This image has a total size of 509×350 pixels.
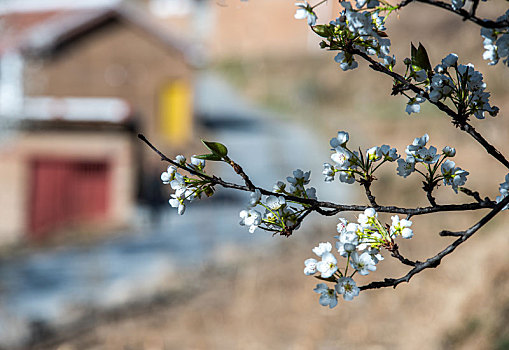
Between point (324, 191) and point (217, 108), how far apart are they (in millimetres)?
12141

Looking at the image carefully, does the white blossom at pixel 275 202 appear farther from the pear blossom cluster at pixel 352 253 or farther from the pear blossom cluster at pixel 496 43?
the pear blossom cluster at pixel 496 43

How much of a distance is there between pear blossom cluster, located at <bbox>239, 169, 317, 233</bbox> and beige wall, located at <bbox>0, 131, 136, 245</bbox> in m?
13.6

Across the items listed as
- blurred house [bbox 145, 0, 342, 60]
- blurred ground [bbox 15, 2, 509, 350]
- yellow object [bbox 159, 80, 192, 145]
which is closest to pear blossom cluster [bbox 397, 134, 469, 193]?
blurred ground [bbox 15, 2, 509, 350]

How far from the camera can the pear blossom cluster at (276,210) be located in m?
1.58

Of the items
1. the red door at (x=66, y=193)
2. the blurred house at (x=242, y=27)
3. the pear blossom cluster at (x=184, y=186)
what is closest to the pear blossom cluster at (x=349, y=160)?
the pear blossom cluster at (x=184, y=186)

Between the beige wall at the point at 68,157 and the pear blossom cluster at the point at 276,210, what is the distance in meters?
13.6

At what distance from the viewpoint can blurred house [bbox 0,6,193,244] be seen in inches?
595

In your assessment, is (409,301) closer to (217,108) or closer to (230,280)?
(230,280)

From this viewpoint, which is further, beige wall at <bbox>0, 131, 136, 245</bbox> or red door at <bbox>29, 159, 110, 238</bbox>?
red door at <bbox>29, 159, 110, 238</bbox>

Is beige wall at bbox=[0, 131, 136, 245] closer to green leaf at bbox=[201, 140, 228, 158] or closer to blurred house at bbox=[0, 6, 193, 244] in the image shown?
blurred house at bbox=[0, 6, 193, 244]

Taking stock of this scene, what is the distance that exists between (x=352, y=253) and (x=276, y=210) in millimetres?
242

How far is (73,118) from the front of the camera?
15.3 meters

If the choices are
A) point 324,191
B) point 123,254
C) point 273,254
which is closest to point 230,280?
point 273,254

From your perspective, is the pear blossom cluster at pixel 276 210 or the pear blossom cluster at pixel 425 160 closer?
the pear blossom cluster at pixel 276 210
